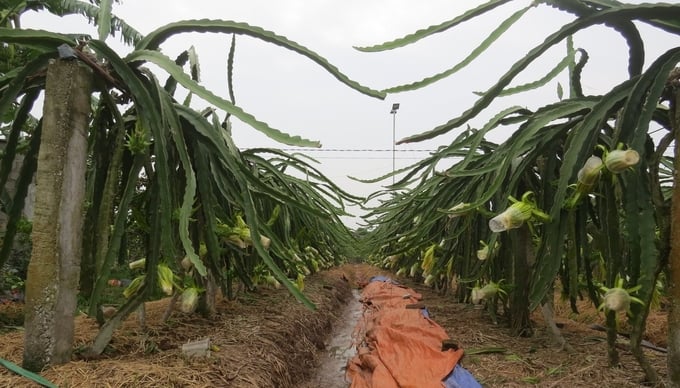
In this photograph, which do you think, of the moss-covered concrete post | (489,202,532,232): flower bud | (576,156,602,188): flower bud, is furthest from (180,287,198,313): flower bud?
(576,156,602,188): flower bud

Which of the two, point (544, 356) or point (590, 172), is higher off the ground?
point (590, 172)

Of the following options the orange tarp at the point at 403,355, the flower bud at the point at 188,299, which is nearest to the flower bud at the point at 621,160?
the orange tarp at the point at 403,355

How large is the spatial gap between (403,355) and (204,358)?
1.21m

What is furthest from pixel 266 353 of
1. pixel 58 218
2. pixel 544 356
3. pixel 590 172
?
pixel 590 172

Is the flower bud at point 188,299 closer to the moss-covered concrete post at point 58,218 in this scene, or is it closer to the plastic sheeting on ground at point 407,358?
the moss-covered concrete post at point 58,218

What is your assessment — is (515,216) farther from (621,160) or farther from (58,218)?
(58,218)

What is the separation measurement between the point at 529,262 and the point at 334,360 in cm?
183

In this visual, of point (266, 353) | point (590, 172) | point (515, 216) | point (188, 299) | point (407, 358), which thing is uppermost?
point (590, 172)

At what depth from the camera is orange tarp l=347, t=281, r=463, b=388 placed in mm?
2145

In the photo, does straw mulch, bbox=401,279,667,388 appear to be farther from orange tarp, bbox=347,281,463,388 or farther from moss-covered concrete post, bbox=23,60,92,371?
moss-covered concrete post, bbox=23,60,92,371

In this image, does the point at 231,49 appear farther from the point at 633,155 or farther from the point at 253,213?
the point at 633,155

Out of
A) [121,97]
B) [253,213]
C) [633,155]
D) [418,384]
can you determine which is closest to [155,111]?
[121,97]

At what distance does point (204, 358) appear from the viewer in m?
1.66

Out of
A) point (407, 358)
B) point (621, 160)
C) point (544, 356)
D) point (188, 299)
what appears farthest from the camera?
point (407, 358)
